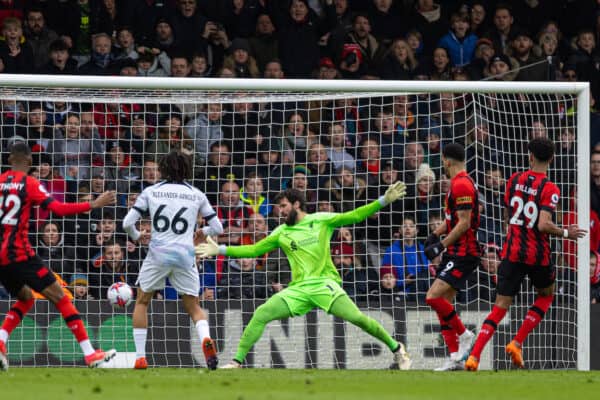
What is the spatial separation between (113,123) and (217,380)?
583 cm

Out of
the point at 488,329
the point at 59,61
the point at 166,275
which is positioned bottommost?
the point at 488,329

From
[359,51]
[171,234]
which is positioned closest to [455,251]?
[171,234]

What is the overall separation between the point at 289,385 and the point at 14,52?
8.38 m

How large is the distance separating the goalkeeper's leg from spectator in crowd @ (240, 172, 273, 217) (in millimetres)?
2479

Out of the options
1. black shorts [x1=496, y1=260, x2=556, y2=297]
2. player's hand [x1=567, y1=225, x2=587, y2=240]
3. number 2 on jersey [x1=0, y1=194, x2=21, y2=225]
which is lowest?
black shorts [x1=496, y1=260, x2=556, y2=297]

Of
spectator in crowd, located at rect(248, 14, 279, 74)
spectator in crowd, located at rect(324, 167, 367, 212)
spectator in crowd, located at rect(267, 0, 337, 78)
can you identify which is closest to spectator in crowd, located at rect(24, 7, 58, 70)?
spectator in crowd, located at rect(248, 14, 279, 74)

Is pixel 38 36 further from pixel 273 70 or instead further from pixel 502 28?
pixel 502 28

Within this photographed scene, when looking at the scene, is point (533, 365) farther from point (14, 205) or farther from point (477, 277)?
point (14, 205)

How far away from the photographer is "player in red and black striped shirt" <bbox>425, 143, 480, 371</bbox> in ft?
38.6

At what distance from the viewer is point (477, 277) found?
566 inches

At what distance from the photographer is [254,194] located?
46.8 feet

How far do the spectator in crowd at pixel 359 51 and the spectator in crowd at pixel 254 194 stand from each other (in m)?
3.38

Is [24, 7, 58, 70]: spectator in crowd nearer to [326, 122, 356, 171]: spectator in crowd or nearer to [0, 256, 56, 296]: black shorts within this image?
[326, 122, 356, 171]: spectator in crowd

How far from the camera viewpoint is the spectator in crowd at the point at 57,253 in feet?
45.6
